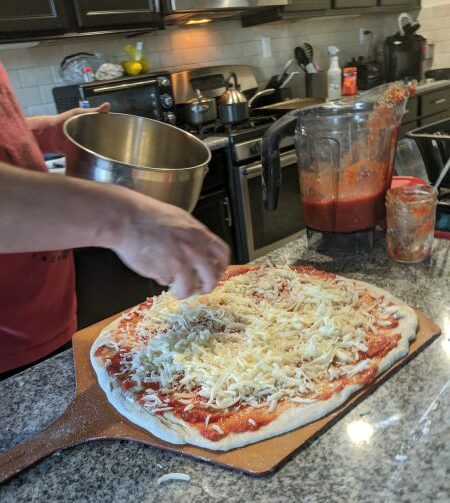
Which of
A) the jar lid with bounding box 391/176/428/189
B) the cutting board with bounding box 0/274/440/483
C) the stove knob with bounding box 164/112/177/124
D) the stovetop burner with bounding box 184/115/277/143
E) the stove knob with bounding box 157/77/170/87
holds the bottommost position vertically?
the stovetop burner with bounding box 184/115/277/143

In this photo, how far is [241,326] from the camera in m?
0.90

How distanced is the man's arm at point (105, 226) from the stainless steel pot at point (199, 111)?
2.07 m

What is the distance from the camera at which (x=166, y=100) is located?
8.14ft

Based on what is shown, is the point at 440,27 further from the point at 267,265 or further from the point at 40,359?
the point at 40,359

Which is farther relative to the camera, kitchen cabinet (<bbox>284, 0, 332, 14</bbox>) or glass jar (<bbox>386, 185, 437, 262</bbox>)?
kitchen cabinet (<bbox>284, 0, 332, 14</bbox>)

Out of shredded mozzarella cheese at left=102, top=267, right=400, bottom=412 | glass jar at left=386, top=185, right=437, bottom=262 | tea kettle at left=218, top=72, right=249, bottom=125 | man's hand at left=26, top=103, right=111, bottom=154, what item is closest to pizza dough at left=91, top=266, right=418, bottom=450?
shredded mozzarella cheese at left=102, top=267, right=400, bottom=412

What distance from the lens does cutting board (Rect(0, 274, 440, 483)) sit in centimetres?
64

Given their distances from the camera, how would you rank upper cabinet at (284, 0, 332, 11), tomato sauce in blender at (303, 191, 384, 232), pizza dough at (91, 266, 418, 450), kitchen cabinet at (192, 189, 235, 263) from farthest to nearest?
upper cabinet at (284, 0, 332, 11), kitchen cabinet at (192, 189, 235, 263), tomato sauce in blender at (303, 191, 384, 232), pizza dough at (91, 266, 418, 450)

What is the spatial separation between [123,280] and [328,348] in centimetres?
142

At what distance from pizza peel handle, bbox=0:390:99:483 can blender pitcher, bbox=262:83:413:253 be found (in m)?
0.62

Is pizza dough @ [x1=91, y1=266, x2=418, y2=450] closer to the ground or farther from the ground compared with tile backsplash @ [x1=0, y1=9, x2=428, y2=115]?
closer to the ground

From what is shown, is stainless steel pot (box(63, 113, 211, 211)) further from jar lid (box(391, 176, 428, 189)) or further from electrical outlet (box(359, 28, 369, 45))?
electrical outlet (box(359, 28, 369, 45))

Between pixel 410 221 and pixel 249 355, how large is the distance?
482 mm

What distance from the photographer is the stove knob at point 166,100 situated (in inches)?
97.5
